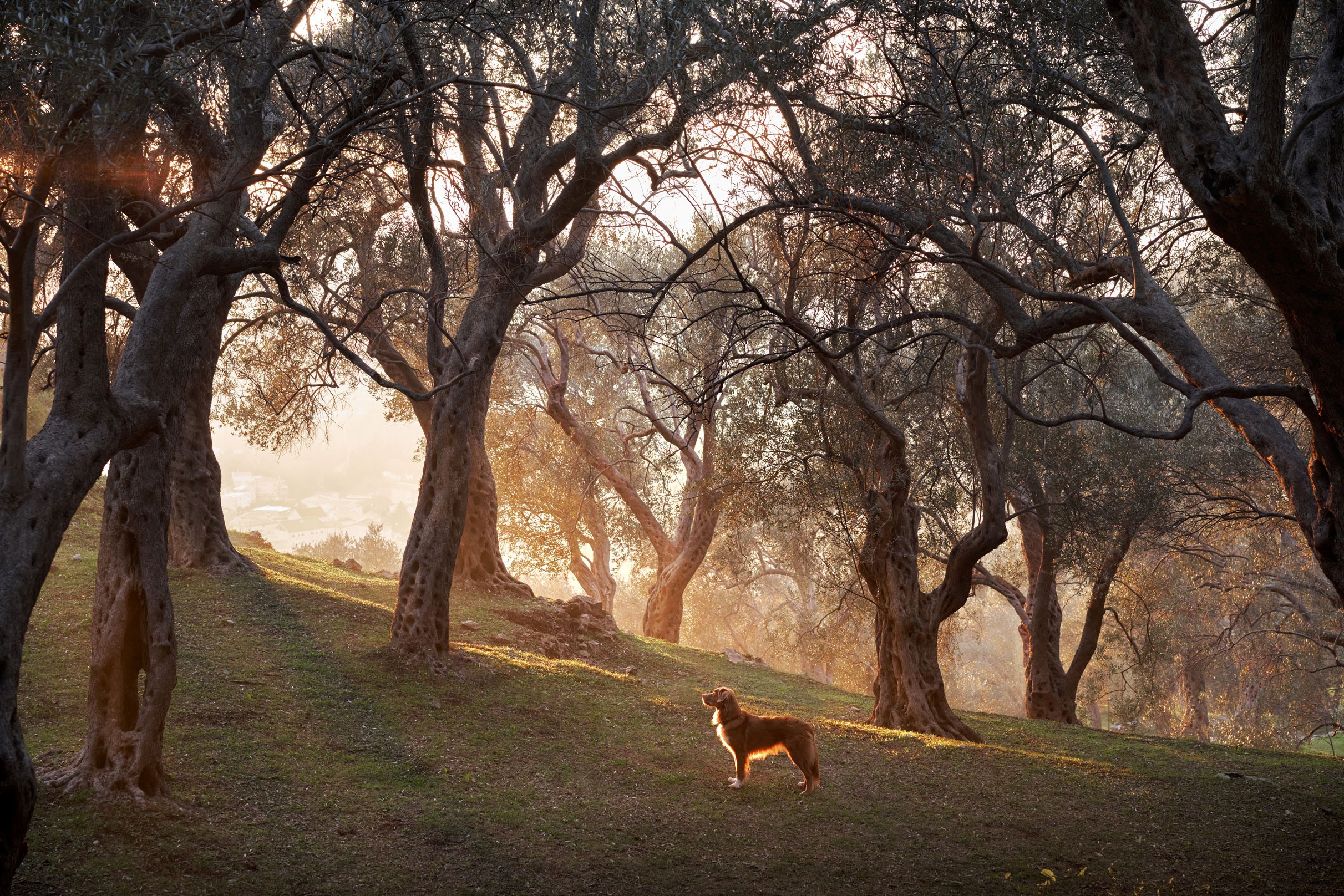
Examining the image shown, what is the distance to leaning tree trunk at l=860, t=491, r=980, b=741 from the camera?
12148mm

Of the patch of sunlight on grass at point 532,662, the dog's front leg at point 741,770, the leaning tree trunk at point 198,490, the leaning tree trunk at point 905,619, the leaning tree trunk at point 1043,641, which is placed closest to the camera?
the dog's front leg at point 741,770

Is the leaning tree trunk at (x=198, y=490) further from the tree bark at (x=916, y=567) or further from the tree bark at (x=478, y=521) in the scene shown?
the tree bark at (x=916, y=567)

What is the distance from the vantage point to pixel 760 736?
8672 millimetres

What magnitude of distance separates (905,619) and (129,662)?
9325 mm

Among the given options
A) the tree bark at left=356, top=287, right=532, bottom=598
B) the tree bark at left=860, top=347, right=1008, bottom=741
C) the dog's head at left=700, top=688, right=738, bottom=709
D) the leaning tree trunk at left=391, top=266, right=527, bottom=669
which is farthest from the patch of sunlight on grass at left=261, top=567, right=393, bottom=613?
the tree bark at left=860, top=347, right=1008, bottom=741

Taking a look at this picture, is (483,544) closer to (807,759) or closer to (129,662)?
(807,759)

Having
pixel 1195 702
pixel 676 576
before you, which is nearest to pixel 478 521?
pixel 676 576

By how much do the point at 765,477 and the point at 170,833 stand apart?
10.7 meters

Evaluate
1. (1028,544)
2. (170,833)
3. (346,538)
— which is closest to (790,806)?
(170,833)

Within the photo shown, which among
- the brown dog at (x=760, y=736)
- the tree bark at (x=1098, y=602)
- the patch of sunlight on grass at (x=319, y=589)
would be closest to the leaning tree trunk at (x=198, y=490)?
the patch of sunlight on grass at (x=319, y=589)

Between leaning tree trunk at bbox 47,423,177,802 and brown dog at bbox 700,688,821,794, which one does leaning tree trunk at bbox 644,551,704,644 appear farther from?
leaning tree trunk at bbox 47,423,177,802

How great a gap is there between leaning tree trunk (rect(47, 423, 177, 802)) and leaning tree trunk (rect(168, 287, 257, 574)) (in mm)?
8810

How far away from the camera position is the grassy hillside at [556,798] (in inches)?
244

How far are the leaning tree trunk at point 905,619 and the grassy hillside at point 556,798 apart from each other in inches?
34.3
